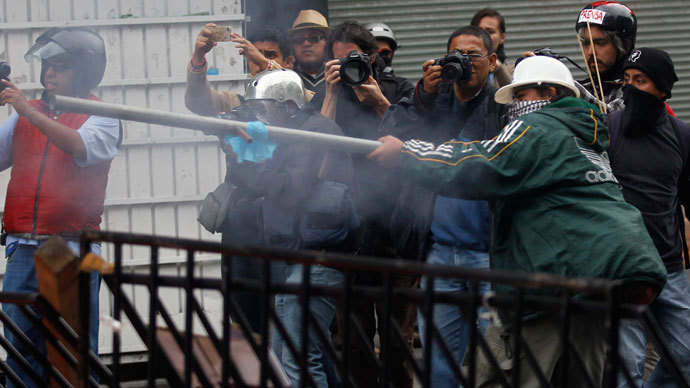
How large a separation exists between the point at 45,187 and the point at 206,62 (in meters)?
1.07

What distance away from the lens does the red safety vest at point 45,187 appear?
4336 millimetres

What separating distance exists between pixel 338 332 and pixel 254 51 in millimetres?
1661

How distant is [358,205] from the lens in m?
4.62

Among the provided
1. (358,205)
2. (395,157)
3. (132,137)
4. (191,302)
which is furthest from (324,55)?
(191,302)

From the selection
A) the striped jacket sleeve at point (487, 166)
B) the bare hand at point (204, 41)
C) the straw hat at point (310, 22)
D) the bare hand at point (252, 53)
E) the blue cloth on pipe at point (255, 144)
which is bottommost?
the striped jacket sleeve at point (487, 166)

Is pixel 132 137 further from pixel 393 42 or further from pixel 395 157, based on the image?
pixel 395 157

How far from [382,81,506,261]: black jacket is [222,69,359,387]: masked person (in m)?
0.27

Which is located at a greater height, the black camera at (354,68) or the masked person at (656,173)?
the black camera at (354,68)

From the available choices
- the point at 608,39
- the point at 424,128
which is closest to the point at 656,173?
the point at 608,39

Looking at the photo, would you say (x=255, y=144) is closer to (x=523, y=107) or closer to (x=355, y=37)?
(x=523, y=107)

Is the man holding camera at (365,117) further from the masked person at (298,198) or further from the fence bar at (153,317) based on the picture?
the fence bar at (153,317)

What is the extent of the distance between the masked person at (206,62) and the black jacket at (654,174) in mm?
1874

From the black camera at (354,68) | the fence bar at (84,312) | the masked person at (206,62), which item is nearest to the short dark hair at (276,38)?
the masked person at (206,62)

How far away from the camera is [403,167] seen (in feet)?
11.2
